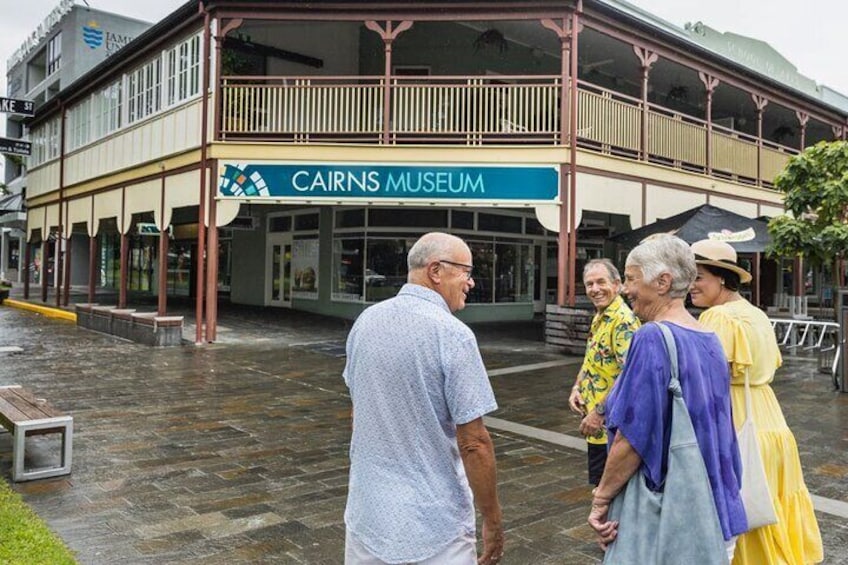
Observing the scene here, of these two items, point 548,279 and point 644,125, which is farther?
point 548,279

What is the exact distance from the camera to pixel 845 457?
598cm

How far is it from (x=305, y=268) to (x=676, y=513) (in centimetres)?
1805

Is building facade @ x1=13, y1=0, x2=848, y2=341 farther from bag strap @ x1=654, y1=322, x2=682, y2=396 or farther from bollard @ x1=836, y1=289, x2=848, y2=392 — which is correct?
bag strap @ x1=654, y1=322, x2=682, y2=396

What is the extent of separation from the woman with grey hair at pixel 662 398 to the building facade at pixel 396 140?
32.9 ft

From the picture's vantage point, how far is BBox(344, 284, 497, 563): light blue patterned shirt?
7.20ft

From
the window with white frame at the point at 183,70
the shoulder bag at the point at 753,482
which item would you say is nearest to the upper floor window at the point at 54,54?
the window with white frame at the point at 183,70

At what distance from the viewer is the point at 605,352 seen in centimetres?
391

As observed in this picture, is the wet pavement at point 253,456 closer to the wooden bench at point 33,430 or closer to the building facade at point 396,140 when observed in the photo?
the wooden bench at point 33,430

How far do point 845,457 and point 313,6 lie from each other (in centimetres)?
1108

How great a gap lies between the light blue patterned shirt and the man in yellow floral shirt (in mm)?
1698

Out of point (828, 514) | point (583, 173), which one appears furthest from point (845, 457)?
point (583, 173)

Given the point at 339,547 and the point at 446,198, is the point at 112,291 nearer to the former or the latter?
the point at 446,198

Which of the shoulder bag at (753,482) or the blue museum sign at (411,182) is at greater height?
the blue museum sign at (411,182)

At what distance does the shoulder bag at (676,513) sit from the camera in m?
2.15
